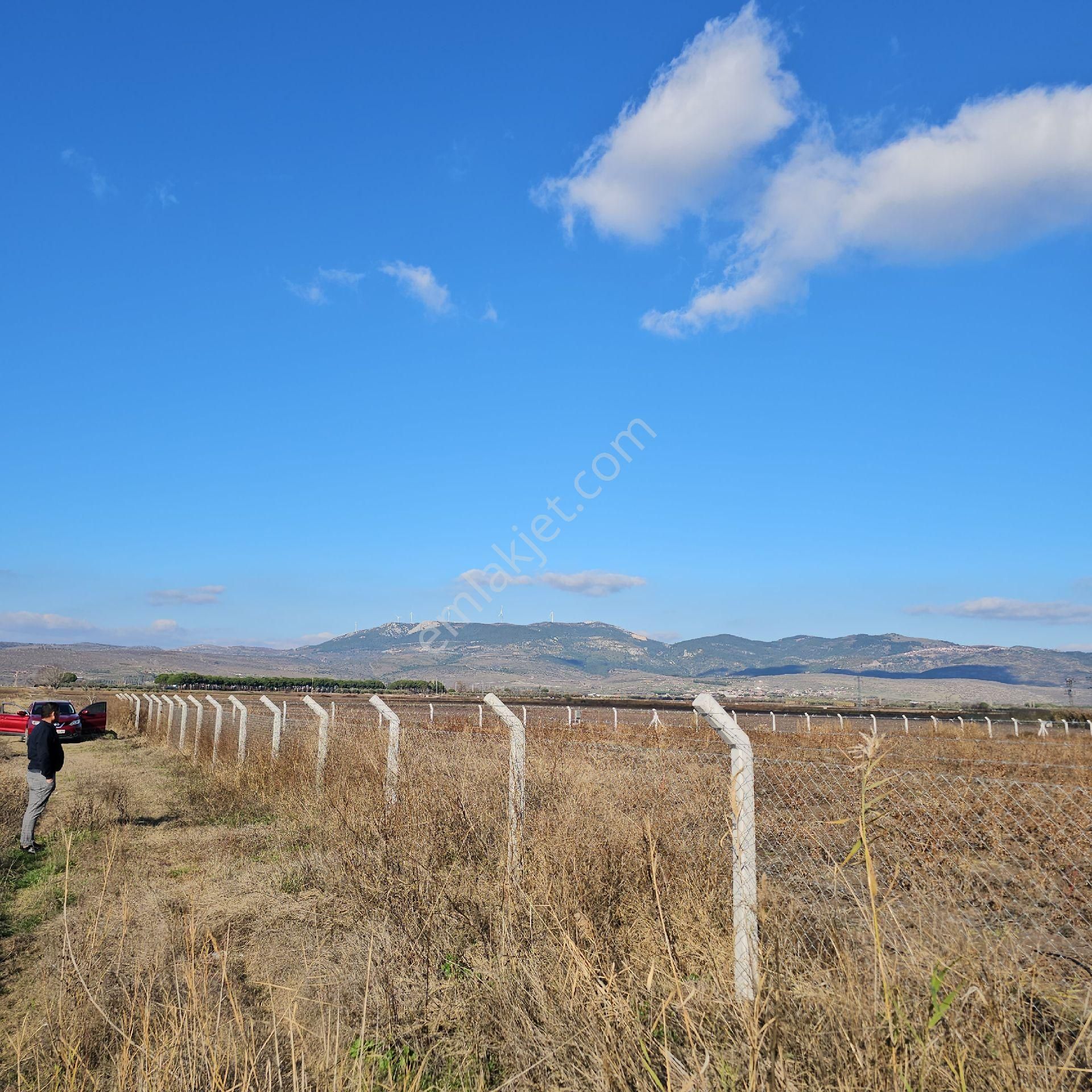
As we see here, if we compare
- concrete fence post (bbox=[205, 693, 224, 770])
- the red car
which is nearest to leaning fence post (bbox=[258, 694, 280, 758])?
concrete fence post (bbox=[205, 693, 224, 770])

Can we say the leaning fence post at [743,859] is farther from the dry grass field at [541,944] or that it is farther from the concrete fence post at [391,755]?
the concrete fence post at [391,755]

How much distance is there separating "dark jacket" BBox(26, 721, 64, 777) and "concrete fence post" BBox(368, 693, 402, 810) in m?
3.74

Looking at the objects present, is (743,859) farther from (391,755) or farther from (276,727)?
(276,727)

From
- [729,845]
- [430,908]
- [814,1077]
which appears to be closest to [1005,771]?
[729,845]

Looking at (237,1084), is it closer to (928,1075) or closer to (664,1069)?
(664,1069)

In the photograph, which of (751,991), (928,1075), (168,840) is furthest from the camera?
(168,840)

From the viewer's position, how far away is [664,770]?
257 inches

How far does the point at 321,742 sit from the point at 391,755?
3.00 m

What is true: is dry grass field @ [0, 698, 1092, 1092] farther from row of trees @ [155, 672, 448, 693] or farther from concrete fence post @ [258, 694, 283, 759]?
row of trees @ [155, 672, 448, 693]

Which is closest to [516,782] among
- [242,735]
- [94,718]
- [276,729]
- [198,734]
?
[276,729]

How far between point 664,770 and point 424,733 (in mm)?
3546

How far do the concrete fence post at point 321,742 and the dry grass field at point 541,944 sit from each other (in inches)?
21.6

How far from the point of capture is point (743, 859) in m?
3.80

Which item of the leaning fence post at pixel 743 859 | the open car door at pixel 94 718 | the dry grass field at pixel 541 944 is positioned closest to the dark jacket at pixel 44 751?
the dry grass field at pixel 541 944
